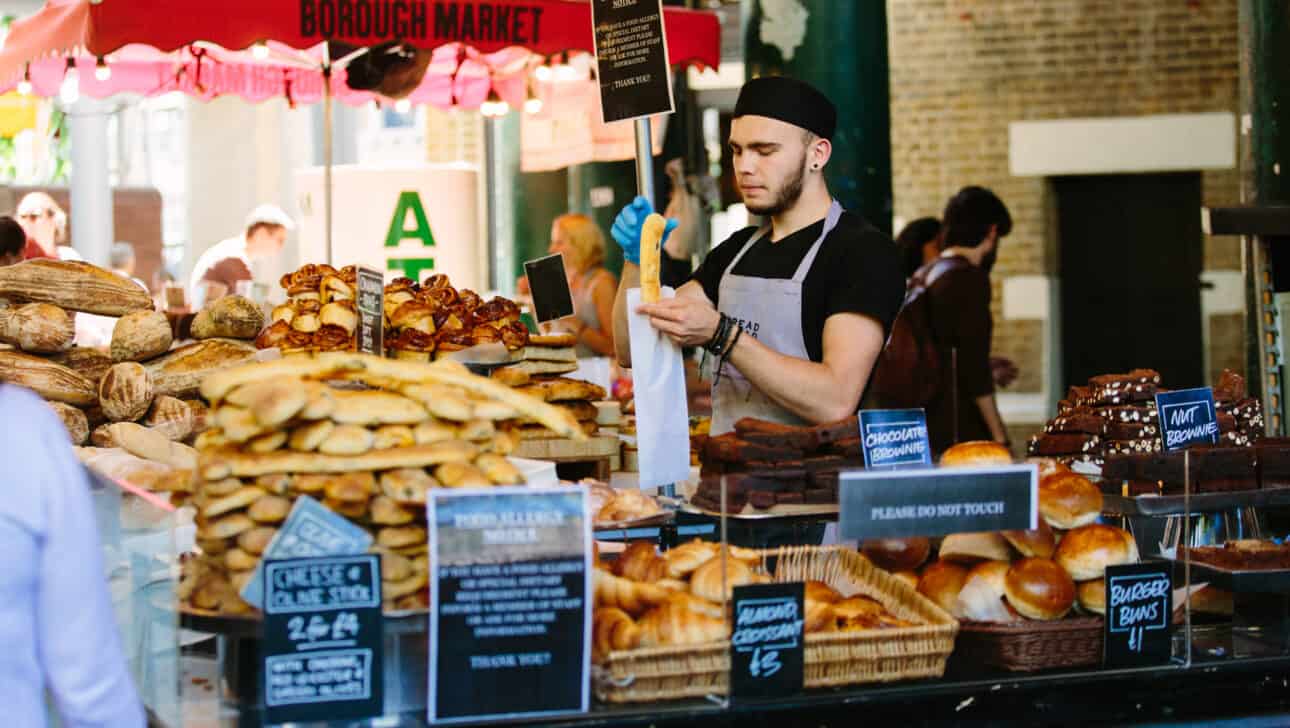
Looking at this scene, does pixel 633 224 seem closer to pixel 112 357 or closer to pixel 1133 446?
pixel 1133 446

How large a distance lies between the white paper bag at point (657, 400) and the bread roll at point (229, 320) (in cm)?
155

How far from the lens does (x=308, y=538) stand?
2252 millimetres

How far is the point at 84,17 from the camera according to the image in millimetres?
6352

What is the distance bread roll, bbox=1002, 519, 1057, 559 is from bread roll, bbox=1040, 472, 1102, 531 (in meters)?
0.04

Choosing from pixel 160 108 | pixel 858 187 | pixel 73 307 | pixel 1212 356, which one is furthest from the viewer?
pixel 160 108

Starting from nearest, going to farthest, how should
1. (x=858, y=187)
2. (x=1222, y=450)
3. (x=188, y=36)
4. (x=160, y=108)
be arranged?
(x=1222, y=450) → (x=188, y=36) → (x=858, y=187) → (x=160, y=108)

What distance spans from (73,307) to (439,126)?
1094cm

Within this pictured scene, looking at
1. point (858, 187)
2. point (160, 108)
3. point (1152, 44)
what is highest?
point (160, 108)

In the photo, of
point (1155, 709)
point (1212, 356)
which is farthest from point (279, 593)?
point (1212, 356)

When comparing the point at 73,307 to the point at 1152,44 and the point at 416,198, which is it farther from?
the point at 1152,44

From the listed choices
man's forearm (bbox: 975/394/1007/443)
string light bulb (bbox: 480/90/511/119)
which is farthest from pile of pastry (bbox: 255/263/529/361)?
string light bulb (bbox: 480/90/511/119)

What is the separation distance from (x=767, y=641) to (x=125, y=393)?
229cm

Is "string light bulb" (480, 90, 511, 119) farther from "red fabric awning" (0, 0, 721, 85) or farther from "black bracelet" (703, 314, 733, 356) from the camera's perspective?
"black bracelet" (703, 314, 733, 356)

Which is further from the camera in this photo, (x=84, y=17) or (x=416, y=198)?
(x=416, y=198)
